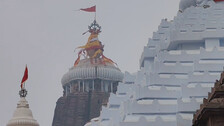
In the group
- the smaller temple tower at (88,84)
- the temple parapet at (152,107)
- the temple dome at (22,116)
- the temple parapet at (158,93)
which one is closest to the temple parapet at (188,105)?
the temple parapet at (152,107)

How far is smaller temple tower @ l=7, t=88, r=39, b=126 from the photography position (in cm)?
3844

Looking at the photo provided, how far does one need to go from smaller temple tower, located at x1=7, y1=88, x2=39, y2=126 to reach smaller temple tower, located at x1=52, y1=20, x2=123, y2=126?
43.3 metres

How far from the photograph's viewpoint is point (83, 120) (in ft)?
280

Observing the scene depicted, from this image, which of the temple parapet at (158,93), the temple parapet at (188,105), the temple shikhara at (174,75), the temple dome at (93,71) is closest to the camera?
the temple parapet at (188,105)

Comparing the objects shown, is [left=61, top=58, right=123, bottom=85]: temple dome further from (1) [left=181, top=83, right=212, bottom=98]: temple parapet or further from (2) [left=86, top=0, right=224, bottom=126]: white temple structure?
(1) [left=181, top=83, right=212, bottom=98]: temple parapet

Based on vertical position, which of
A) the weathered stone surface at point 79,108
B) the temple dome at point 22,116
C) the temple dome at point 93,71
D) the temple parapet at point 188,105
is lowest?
the temple parapet at point 188,105

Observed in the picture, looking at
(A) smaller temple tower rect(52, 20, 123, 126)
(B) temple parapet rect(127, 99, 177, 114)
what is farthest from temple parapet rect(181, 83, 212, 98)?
(A) smaller temple tower rect(52, 20, 123, 126)

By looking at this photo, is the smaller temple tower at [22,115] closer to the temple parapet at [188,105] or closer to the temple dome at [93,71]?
the temple parapet at [188,105]

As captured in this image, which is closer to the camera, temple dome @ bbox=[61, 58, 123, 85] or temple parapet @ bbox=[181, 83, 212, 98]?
temple parapet @ bbox=[181, 83, 212, 98]

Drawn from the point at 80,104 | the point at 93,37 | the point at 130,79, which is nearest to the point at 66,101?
the point at 80,104

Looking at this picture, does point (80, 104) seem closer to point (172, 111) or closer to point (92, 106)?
point (92, 106)

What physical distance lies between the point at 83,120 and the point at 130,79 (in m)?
40.9

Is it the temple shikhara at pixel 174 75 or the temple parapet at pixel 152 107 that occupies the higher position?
the temple shikhara at pixel 174 75

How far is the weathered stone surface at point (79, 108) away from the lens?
85.9 metres
